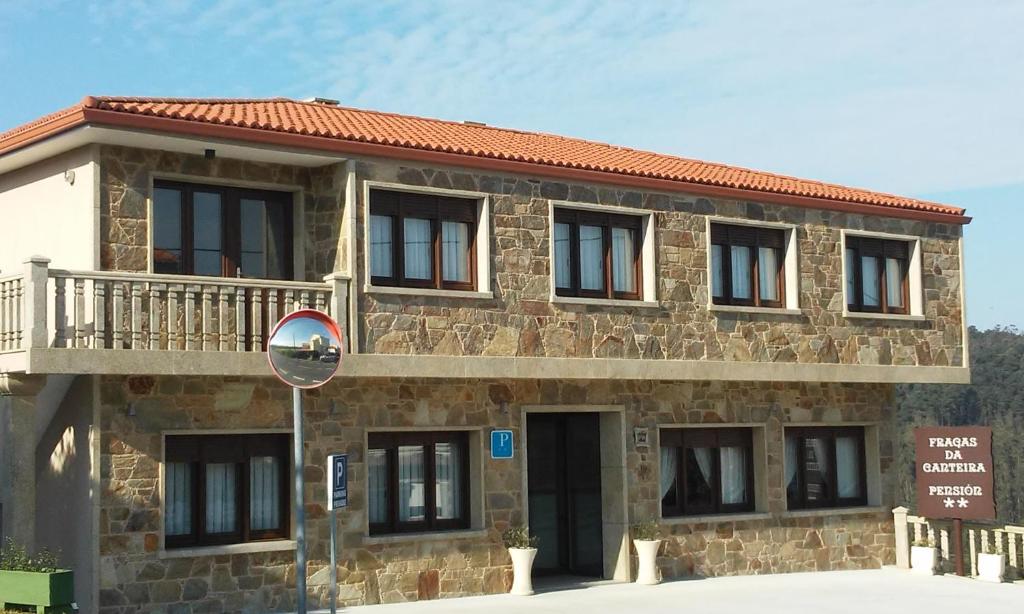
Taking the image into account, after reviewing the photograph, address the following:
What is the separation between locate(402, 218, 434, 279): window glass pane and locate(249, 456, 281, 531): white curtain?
126 inches

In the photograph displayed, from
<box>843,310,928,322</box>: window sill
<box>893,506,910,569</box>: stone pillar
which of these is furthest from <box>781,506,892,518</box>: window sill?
<box>843,310,928,322</box>: window sill

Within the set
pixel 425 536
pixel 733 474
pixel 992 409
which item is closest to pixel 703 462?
pixel 733 474

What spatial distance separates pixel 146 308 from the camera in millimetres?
17312

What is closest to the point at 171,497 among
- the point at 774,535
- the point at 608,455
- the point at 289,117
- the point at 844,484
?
the point at 289,117

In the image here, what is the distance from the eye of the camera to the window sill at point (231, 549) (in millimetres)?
17722

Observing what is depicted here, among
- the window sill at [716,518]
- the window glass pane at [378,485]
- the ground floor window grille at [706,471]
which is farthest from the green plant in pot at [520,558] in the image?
the ground floor window grille at [706,471]

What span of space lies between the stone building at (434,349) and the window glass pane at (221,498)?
3 cm

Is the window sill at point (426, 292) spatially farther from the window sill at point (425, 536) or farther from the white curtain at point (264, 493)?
the window sill at point (425, 536)

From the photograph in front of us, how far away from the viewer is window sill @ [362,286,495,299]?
62.8 feet

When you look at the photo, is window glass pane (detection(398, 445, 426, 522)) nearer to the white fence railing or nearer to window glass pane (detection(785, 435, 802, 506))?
window glass pane (detection(785, 435, 802, 506))

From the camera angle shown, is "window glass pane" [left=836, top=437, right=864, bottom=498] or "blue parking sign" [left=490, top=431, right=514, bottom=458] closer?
"blue parking sign" [left=490, top=431, right=514, bottom=458]

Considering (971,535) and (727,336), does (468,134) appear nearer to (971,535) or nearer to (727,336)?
(727,336)

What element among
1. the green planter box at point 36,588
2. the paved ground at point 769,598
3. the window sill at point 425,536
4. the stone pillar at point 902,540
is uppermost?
the window sill at point 425,536

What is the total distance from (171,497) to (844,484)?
12.3 metres
